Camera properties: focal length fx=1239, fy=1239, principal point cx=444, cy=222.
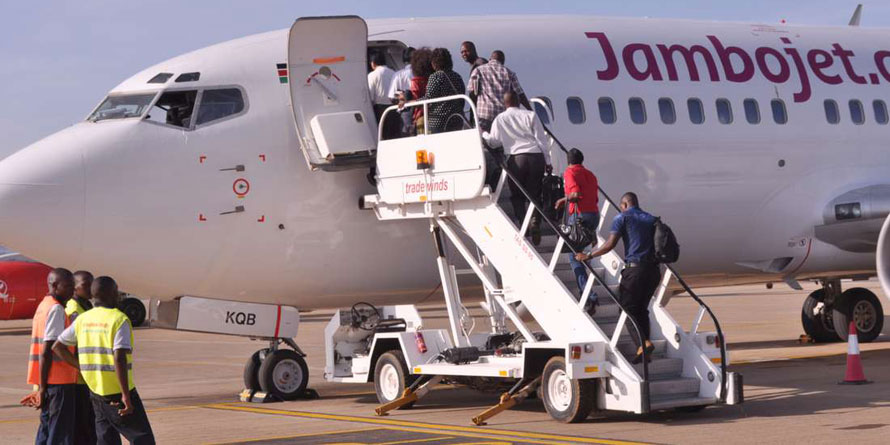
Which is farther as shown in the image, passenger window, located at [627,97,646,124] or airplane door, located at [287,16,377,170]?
passenger window, located at [627,97,646,124]

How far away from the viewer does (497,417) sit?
42.9 ft

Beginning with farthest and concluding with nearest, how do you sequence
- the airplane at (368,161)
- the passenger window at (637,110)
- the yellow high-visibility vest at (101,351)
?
the passenger window at (637,110), the airplane at (368,161), the yellow high-visibility vest at (101,351)

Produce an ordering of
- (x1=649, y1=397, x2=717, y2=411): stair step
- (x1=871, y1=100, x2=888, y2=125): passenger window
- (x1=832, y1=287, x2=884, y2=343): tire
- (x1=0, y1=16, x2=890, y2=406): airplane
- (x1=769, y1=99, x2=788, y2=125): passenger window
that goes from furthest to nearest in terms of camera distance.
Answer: (x1=832, y1=287, x2=884, y2=343): tire
(x1=871, y1=100, x2=888, y2=125): passenger window
(x1=769, y1=99, x2=788, y2=125): passenger window
(x1=0, y1=16, x2=890, y2=406): airplane
(x1=649, y1=397, x2=717, y2=411): stair step

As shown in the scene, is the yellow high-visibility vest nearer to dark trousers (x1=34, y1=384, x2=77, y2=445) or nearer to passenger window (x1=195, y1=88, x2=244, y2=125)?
dark trousers (x1=34, y1=384, x2=77, y2=445)

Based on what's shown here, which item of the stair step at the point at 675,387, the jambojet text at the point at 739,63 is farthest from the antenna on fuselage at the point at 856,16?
the stair step at the point at 675,387

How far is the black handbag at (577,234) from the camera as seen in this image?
12852 mm

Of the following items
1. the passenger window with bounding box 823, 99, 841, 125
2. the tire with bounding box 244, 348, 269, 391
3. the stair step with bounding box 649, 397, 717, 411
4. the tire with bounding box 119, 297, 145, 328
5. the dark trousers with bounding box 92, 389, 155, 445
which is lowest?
the dark trousers with bounding box 92, 389, 155, 445

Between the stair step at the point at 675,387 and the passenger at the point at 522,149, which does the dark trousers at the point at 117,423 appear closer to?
the stair step at the point at 675,387

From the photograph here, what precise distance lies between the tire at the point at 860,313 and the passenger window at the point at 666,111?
692cm

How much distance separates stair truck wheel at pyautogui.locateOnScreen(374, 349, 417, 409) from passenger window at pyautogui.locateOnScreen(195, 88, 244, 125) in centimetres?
342

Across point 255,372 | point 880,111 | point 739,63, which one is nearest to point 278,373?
point 255,372

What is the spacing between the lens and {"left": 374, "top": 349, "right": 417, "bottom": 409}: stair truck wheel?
13812 mm

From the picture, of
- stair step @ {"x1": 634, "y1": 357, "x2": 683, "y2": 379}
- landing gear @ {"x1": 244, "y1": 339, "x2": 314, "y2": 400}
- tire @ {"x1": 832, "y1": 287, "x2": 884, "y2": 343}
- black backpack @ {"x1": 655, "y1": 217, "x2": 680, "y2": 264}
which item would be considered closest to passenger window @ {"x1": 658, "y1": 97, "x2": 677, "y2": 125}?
black backpack @ {"x1": 655, "y1": 217, "x2": 680, "y2": 264}

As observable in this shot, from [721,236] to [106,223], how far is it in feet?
27.0
